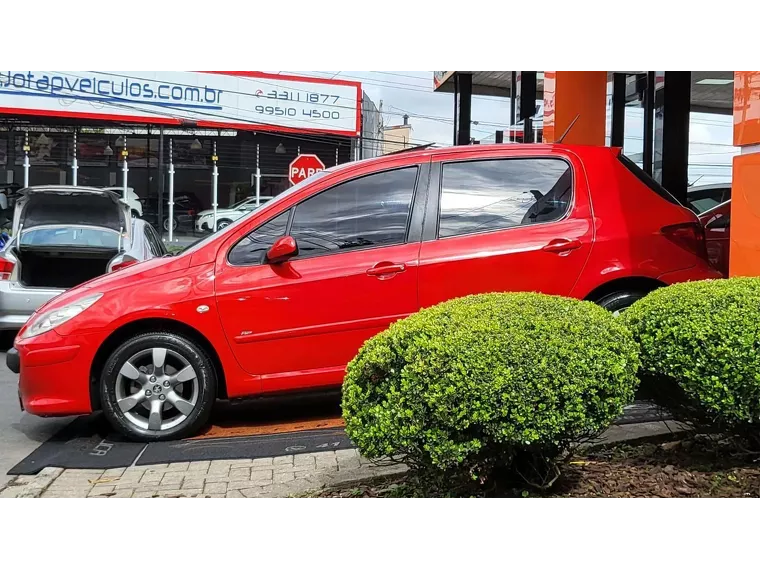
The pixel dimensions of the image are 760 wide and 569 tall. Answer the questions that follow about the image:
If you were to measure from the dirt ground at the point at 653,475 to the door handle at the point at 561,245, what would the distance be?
5.94 feet

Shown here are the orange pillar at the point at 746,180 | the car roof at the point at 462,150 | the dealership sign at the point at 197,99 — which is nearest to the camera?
the orange pillar at the point at 746,180

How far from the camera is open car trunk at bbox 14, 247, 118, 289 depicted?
8.94 metres

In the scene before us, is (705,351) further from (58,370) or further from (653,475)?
(58,370)

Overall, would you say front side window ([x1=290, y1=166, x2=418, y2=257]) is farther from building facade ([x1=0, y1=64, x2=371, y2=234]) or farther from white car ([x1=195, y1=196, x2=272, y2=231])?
white car ([x1=195, y1=196, x2=272, y2=231])

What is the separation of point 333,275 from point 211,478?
62.7 inches

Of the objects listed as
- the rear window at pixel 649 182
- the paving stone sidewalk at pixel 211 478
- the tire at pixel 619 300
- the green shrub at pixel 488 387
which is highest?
the rear window at pixel 649 182

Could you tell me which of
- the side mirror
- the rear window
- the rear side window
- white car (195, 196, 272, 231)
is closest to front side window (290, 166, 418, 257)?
the side mirror

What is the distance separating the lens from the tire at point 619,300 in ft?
17.9

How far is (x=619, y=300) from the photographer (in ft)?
17.9

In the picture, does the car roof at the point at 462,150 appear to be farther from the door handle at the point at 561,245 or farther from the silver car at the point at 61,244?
the silver car at the point at 61,244

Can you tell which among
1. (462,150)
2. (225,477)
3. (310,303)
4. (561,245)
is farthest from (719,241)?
(225,477)

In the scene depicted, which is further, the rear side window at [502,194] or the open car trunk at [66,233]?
the open car trunk at [66,233]

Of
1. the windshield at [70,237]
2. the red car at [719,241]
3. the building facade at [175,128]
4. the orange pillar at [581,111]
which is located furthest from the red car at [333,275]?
the building facade at [175,128]

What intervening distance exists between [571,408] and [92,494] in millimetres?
2629
